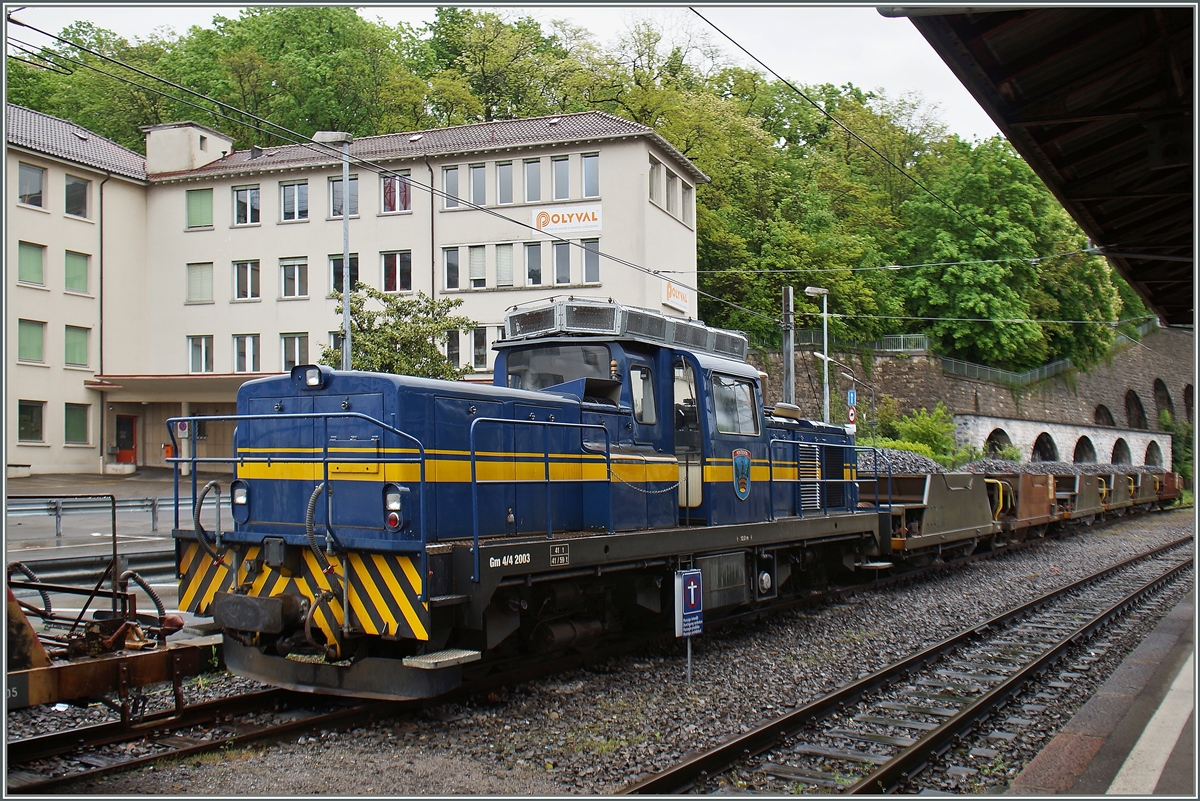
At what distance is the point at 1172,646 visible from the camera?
10148 mm

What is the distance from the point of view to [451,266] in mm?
35844

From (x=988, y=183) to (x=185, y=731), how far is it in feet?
161

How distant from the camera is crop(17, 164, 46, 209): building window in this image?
111 ft

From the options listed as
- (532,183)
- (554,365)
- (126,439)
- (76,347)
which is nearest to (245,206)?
(76,347)

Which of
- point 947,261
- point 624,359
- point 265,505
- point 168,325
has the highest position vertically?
point 947,261

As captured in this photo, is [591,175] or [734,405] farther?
[591,175]

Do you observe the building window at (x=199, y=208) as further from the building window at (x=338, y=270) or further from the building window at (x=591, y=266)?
the building window at (x=591, y=266)

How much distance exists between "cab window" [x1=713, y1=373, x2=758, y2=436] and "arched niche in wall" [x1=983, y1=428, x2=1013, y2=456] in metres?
35.8

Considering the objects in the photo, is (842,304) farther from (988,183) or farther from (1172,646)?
(1172,646)

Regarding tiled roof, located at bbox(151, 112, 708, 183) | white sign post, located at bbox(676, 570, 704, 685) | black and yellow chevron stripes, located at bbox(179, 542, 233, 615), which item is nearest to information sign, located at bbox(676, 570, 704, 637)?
white sign post, located at bbox(676, 570, 704, 685)

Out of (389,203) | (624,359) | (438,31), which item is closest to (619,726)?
(624,359)

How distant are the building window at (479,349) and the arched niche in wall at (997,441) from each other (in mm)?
23944

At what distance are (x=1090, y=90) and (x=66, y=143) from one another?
128ft

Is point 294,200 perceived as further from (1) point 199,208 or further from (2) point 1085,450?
(2) point 1085,450
